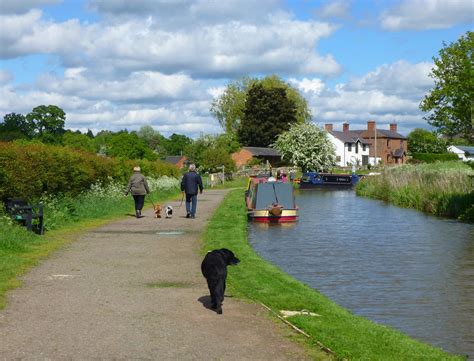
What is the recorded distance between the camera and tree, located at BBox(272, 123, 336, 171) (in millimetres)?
82250

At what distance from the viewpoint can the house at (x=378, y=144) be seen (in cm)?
11288

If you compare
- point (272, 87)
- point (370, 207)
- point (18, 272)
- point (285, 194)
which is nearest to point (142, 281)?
point (18, 272)

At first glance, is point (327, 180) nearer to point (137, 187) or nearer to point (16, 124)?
point (137, 187)

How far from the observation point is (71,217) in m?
21.3

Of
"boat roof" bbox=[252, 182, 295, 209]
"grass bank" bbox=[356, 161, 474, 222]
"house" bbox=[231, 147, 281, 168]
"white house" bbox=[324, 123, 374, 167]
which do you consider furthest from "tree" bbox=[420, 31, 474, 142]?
"white house" bbox=[324, 123, 374, 167]

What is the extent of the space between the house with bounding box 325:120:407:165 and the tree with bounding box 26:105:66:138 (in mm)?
44138

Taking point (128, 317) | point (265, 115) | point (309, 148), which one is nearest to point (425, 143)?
point (265, 115)

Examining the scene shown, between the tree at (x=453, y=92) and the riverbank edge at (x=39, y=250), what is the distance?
3237 centimetres

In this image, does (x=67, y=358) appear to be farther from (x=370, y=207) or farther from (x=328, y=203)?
(x=328, y=203)

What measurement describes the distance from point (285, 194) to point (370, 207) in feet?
31.6

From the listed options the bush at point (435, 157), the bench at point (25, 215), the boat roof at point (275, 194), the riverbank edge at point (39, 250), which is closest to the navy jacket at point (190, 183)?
the riverbank edge at point (39, 250)

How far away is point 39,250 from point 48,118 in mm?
104984

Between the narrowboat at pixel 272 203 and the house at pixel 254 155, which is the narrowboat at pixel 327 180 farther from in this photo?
the narrowboat at pixel 272 203

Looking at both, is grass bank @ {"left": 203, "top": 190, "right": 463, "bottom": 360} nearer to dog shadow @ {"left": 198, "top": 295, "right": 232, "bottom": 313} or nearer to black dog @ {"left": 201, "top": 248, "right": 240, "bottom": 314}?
dog shadow @ {"left": 198, "top": 295, "right": 232, "bottom": 313}
